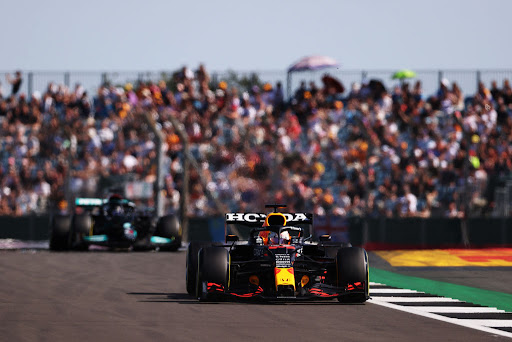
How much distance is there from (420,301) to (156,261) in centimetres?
1038

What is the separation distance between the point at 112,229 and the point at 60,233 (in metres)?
1.30

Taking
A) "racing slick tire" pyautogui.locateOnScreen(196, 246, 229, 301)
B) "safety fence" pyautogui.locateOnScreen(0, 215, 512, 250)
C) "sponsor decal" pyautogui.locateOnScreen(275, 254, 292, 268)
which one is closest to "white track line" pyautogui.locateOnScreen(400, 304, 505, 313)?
"sponsor decal" pyautogui.locateOnScreen(275, 254, 292, 268)

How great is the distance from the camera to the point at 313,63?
34.3 meters

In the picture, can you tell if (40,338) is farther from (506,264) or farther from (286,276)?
(506,264)

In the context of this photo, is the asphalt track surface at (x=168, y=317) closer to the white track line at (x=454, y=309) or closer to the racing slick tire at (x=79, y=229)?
the white track line at (x=454, y=309)

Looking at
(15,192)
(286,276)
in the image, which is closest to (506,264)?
(286,276)

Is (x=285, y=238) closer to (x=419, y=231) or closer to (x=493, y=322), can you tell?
(x=493, y=322)

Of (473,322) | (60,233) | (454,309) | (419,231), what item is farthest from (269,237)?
(419,231)

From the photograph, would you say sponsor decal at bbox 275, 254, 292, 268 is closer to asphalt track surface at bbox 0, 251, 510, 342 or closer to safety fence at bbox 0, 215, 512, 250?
asphalt track surface at bbox 0, 251, 510, 342

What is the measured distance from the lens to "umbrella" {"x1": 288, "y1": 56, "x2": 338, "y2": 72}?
1344 inches

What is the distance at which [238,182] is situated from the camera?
111 ft

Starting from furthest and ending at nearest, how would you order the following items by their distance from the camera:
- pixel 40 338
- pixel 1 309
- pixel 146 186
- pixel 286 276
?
pixel 146 186 → pixel 286 276 → pixel 1 309 → pixel 40 338

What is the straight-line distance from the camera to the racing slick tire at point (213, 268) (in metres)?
12.6

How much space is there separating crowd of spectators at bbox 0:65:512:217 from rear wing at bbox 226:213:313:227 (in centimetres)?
1704
